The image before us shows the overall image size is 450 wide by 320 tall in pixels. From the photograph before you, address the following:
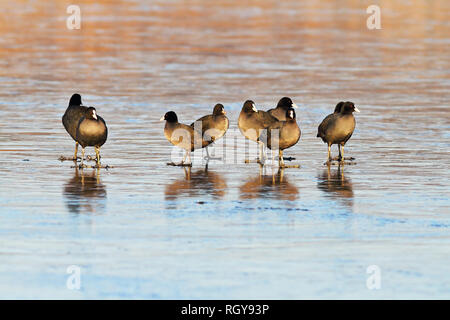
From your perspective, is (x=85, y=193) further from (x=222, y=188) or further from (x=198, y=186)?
(x=222, y=188)

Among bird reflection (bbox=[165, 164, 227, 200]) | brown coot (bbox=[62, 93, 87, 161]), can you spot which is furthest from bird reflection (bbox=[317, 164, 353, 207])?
brown coot (bbox=[62, 93, 87, 161])

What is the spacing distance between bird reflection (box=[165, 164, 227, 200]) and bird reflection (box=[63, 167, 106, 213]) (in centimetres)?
95

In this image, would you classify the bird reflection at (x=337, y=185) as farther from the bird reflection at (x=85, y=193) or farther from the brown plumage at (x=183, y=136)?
the bird reflection at (x=85, y=193)

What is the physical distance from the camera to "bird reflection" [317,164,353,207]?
47.3 feet

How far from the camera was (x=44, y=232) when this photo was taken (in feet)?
39.4

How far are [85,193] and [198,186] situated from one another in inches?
67.0

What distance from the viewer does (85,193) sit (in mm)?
14656

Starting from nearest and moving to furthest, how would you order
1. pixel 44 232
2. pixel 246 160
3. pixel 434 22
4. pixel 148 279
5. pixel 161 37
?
pixel 148 279 < pixel 44 232 < pixel 246 160 < pixel 161 37 < pixel 434 22

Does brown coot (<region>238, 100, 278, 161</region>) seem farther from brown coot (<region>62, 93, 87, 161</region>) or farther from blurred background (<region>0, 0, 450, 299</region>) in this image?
brown coot (<region>62, 93, 87, 161</region>)

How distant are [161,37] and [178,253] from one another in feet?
119

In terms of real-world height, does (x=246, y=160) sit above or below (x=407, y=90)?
below

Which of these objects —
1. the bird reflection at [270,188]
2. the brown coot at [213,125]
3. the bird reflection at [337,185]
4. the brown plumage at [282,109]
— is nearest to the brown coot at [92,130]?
the brown coot at [213,125]

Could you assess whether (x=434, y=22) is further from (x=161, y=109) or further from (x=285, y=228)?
(x=285, y=228)

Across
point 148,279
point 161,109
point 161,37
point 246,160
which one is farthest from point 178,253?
point 161,37
